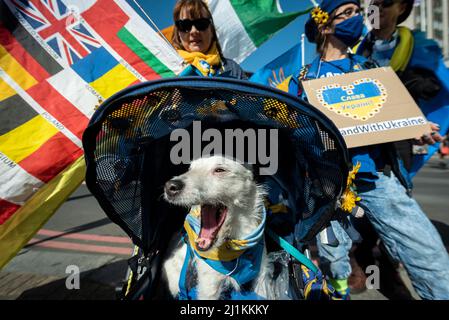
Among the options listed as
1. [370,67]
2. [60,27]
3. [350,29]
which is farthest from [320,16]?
[60,27]

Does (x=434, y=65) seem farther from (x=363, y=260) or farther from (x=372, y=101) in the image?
(x=363, y=260)

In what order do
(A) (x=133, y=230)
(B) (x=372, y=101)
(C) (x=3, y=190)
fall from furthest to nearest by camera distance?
(B) (x=372, y=101)
(C) (x=3, y=190)
(A) (x=133, y=230)

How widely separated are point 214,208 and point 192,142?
433mm

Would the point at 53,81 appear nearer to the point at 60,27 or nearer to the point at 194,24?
the point at 60,27

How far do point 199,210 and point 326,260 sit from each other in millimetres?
1135

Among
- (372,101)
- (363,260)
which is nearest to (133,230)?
(372,101)

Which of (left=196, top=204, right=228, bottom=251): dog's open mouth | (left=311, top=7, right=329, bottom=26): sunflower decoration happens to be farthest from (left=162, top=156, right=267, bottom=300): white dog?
(left=311, top=7, right=329, bottom=26): sunflower decoration

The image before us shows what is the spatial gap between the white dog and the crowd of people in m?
0.65

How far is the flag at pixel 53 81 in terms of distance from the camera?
1.67 m

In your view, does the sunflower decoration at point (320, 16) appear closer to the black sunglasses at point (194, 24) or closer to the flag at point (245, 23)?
the black sunglasses at point (194, 24)

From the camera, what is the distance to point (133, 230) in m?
1.52

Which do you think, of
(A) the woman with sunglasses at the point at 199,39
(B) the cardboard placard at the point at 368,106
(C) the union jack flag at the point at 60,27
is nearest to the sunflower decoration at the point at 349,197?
(B) the cardboard placard at the point at 368,106

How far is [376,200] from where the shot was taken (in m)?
1.85

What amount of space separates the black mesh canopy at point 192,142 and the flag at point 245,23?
2636 millimetres
